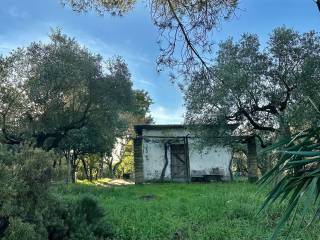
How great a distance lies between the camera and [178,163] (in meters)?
29.8

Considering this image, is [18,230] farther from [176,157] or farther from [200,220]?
[176,157]

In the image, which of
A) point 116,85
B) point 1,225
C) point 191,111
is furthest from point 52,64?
point 1,225

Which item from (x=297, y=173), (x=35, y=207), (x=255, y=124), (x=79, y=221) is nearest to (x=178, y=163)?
(x=255, y=124)

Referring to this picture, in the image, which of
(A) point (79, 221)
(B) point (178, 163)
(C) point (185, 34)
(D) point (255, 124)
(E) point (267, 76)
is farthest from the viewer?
(B) point (178, 163)

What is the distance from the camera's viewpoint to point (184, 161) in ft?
97.8

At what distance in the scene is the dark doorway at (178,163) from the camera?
29.6 m

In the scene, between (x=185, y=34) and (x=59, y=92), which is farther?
(x=59, y=92)

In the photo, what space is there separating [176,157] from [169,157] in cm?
53

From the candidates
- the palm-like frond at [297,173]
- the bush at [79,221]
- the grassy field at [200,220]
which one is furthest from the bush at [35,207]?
the palm-like frond at [297,173]

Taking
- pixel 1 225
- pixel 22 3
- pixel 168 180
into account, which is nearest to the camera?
pixel 1 225

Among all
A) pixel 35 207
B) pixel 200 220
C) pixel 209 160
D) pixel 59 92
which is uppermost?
pixel 59 92

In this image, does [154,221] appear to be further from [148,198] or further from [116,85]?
[116,85]

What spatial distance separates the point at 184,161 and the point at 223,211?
57.4ft

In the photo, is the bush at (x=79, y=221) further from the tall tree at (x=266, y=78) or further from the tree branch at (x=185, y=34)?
the tall tree at (x=266, y=78)
